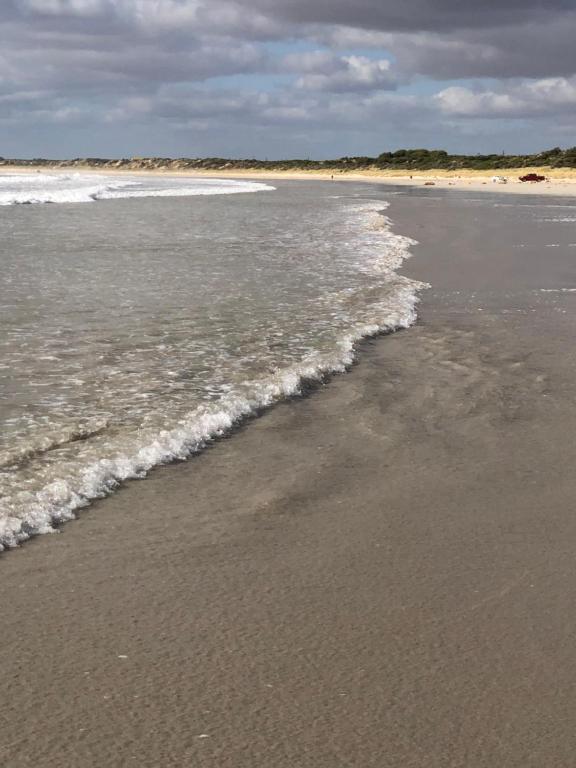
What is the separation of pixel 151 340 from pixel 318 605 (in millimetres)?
4981

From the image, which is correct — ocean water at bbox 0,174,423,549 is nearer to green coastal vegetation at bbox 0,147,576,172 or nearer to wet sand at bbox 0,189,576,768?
wet sand at bbox 0,189,576,768

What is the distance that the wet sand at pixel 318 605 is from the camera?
2.53 m

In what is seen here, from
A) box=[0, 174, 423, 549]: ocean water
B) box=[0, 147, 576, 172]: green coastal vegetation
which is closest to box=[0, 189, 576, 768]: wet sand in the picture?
box=[0, 174, 423, 549]: ocean water

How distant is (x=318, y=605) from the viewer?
332cm

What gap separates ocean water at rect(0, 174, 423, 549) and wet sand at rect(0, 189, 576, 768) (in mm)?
292

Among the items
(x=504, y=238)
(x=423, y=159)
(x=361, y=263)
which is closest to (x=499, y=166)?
(x=423, y=159)

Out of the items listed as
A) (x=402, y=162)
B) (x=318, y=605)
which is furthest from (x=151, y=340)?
(x=402, y=162)

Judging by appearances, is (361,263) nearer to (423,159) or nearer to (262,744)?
(262,744)

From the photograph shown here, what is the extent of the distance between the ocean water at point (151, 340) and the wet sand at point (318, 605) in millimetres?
292

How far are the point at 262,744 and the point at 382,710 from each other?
390 mm

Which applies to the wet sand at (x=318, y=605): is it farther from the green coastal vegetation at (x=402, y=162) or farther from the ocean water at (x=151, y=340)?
the green coastal vegetation at (x=402, y=162)

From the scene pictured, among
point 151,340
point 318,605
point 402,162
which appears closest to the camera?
point 318,605

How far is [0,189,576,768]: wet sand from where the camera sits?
8.31 ft

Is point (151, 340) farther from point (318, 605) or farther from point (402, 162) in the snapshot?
point (402, 162)
